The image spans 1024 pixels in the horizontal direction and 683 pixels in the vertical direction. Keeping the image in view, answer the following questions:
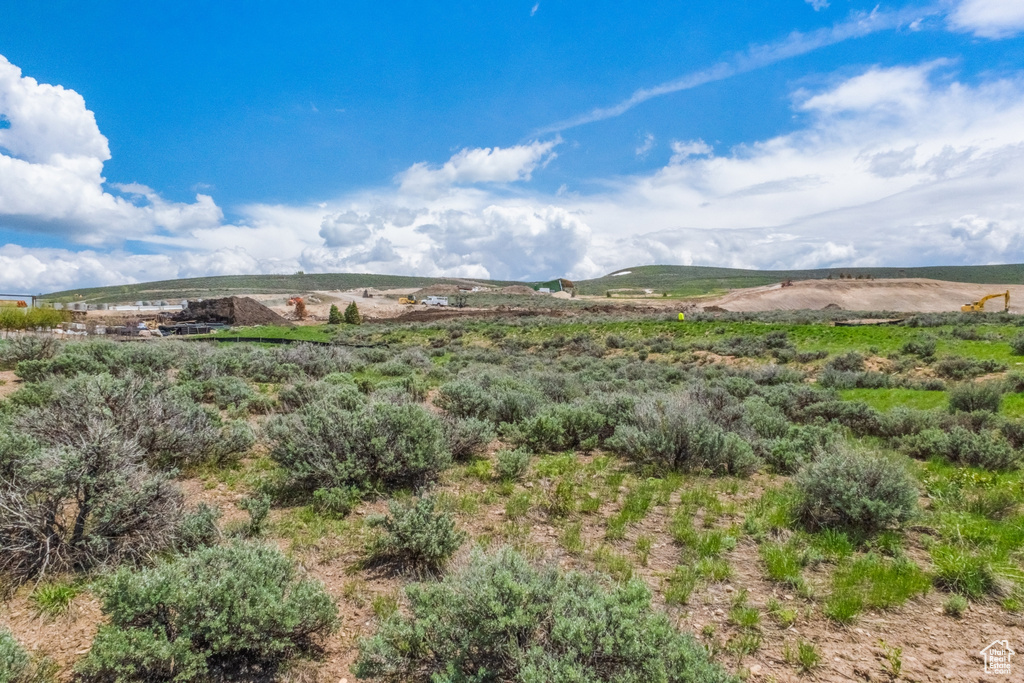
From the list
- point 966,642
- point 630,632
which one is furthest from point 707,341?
point 630,632

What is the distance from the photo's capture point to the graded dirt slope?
2216 inches

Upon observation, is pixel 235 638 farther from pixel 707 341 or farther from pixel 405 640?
pixel 707 341

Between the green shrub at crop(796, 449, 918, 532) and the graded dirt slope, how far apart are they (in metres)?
52.5

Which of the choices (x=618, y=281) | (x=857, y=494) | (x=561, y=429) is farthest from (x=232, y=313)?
(x=618, y=281)

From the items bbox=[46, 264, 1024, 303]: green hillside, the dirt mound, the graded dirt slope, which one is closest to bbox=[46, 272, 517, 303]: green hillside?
bbox=[46, 264, 1024, 303]: green hillside

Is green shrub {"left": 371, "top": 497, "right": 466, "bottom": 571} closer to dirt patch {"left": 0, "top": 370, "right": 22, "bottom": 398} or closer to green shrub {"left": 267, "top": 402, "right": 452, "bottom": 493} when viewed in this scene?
green shrub {"left": 267, "top": 402, "right": 452, "bottom": 493}

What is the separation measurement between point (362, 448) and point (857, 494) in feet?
17.3

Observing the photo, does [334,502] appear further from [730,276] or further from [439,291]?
[730,276]

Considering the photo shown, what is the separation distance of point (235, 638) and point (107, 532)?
2007mm

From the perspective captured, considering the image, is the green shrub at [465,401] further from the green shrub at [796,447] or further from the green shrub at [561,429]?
the green shrub at [796,447]

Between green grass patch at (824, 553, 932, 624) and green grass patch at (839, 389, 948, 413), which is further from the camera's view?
green grass patch at (839, 389, 948, 413)

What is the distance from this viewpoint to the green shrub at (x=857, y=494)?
4.91m

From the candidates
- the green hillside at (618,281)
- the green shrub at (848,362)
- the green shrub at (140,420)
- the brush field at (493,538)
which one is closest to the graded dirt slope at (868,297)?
A: the green hillside at (618,281)

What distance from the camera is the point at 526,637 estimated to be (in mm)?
2670
